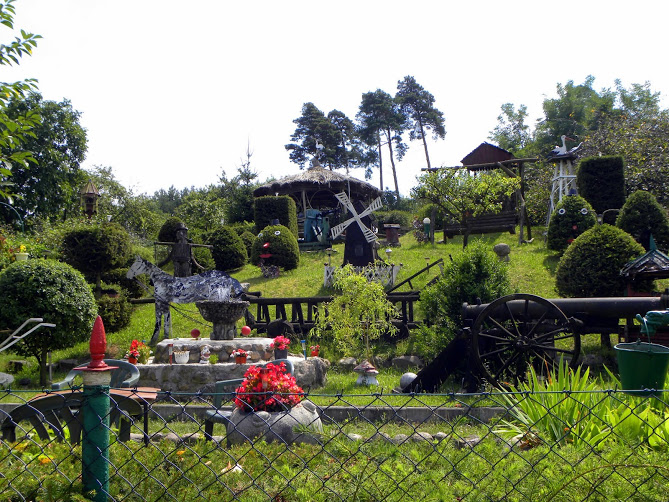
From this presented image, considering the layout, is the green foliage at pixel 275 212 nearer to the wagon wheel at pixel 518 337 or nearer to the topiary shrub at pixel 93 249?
the topiary shrub at pixel 93 249

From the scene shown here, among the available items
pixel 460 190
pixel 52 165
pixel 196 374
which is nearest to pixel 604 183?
pixel 460 190

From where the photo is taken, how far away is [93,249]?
552 inches

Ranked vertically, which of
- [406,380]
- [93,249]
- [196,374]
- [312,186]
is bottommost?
[406,380]

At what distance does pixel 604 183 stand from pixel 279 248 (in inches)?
450

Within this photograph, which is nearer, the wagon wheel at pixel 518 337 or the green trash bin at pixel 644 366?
the green trash bin at pixel 644 366

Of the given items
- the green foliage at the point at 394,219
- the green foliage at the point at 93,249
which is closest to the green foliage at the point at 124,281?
the green foliage at the point at 93,249

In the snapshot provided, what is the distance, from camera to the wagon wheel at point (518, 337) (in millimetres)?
7641

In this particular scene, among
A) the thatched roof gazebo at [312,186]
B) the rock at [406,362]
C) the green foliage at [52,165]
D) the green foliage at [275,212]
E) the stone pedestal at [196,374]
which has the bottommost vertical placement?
the rock at [406,362]

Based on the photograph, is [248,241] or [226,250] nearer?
[226,250]

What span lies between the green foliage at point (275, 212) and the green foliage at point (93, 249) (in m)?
10.0

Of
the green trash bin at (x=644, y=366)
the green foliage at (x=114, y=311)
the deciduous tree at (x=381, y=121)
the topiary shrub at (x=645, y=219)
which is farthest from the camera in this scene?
the deciduous tree at (x=381, y=121)

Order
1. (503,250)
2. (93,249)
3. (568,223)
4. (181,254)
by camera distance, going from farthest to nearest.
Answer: (568,223), (503,250), (93,249), (181,254)

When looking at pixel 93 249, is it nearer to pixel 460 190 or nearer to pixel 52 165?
pixel 460 190

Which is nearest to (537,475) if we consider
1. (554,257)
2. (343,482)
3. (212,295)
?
(343,482)
